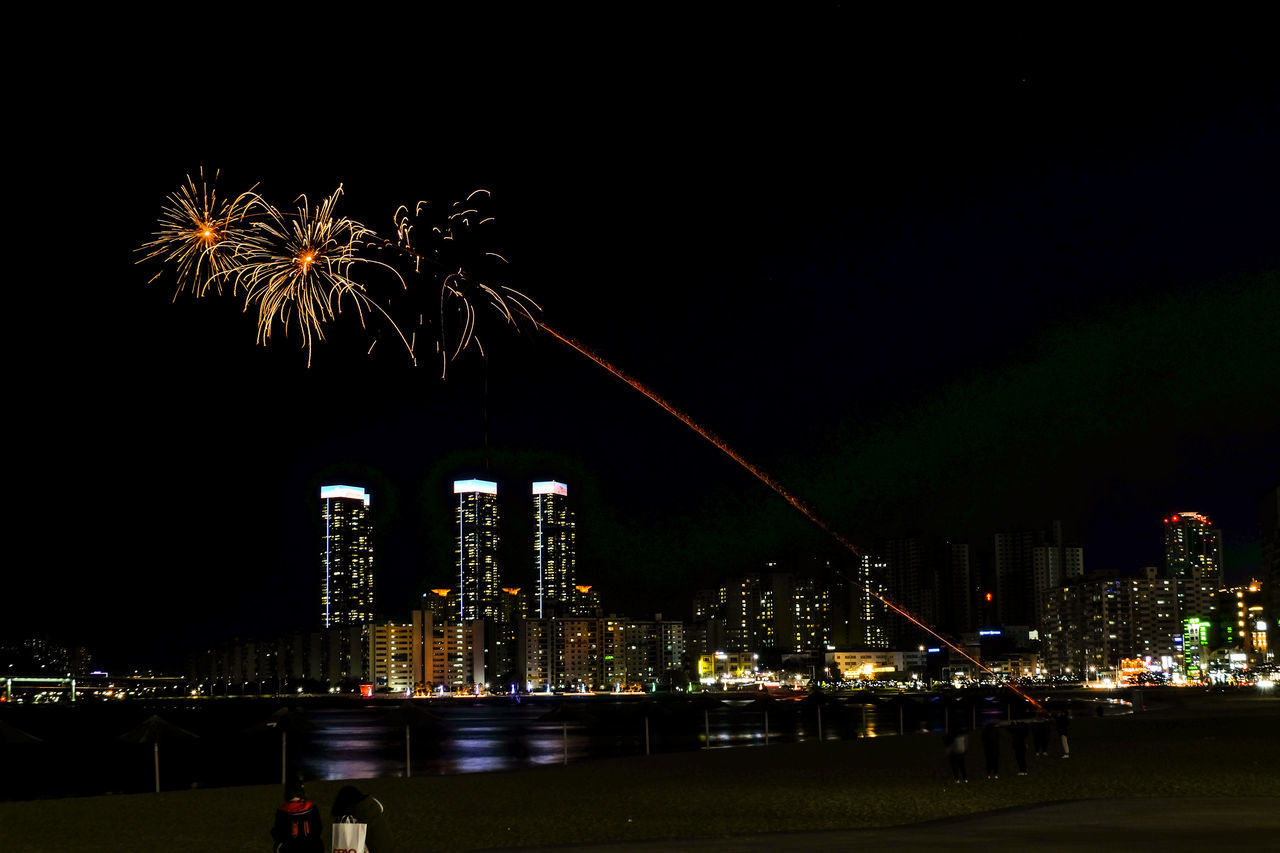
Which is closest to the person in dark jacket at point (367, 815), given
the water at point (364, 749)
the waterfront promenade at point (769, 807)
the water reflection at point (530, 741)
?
the waterfront promenade at point (769, 807)

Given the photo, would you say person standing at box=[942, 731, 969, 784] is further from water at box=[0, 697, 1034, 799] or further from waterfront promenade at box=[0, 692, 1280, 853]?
water at box=[0, 697, 1034, 799]

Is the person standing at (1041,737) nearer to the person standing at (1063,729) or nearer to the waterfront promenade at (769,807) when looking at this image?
the person standing at (1063,729)

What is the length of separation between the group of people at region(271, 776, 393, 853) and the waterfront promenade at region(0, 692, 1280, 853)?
5.24 m

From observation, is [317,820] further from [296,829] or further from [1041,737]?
[1041,737]

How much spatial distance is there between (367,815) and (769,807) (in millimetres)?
10945

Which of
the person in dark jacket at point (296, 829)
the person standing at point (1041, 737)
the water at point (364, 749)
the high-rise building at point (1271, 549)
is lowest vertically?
the water at point (364, 749)

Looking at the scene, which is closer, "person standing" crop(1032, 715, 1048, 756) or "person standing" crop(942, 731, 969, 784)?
"person standing" crop(942, 731, 969, 784)

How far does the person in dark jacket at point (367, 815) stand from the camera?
9062 millimetres

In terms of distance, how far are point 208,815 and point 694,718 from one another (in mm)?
87691

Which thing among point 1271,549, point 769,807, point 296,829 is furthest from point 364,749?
point 1271,549

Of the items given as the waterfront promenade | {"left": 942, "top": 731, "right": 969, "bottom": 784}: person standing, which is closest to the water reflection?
the waterfront promenade

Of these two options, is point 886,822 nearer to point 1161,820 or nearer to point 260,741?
point 1161,820

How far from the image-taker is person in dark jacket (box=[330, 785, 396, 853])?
9062 mm

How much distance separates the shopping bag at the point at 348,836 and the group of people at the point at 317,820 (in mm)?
15
